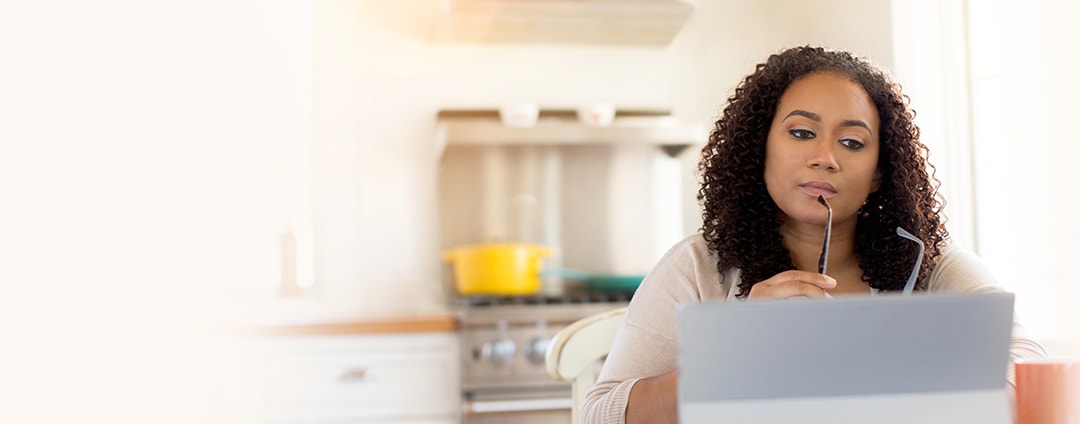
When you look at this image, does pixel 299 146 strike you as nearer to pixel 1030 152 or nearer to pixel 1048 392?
pixel 1030 152

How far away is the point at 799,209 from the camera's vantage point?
1103 mm

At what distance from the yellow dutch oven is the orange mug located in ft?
7.32

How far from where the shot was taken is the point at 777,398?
0.62 m

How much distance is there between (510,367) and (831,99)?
1588mm

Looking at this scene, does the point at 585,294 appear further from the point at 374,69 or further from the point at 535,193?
the point at 374,69

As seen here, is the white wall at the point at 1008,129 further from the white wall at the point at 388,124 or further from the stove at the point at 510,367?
the stove at the point at 510,367

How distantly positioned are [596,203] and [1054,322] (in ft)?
4.63

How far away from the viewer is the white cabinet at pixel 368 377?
2555 mm

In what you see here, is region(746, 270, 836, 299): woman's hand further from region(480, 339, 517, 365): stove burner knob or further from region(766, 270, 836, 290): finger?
region(480, 339, 517, 365): stove burner knob

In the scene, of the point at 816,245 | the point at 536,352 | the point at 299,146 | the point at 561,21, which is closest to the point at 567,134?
the point at 561,21

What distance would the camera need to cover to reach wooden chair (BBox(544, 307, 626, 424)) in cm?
A: 130

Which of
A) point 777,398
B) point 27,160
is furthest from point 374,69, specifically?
point 777,398

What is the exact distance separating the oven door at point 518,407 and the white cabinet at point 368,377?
6 centimetres

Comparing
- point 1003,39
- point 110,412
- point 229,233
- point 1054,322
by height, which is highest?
point 1003,39
